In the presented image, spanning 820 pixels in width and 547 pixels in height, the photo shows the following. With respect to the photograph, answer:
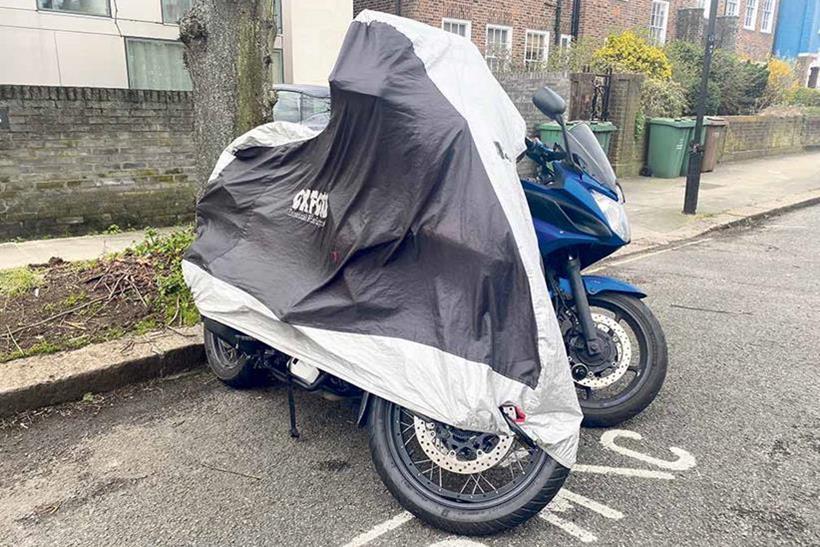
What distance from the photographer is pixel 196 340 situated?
399 cm

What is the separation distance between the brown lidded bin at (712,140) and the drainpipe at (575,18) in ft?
22.4

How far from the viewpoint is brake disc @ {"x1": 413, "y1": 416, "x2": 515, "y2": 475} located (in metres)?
2.54

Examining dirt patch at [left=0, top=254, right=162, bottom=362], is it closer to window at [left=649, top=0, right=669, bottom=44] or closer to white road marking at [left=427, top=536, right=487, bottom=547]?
white road marking at [left=427, top=536, right=487, bottom=547]

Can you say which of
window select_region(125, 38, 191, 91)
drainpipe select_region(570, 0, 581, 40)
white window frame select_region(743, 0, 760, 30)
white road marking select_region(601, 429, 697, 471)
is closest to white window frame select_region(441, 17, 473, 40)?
drainpipe select_region(570, 0, 581, 40)

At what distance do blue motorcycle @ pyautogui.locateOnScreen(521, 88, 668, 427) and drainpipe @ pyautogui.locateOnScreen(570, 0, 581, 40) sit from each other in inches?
691

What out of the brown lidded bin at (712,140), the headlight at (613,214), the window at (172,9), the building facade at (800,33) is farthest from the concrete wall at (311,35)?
the building facade at (800,33)

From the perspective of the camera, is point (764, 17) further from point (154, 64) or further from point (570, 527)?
point (570, 527)

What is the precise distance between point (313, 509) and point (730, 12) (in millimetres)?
28539

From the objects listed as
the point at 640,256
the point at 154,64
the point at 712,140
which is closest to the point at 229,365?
the point at 640,256

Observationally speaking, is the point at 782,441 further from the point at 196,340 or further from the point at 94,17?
the point at 94,17

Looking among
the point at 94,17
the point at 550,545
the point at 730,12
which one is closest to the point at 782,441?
the point at 550,545

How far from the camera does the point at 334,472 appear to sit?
294 centimetres

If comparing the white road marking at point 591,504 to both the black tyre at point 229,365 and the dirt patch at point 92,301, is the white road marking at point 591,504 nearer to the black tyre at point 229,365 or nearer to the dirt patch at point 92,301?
the black tyre at point 229,365

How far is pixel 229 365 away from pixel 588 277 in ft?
6.68
